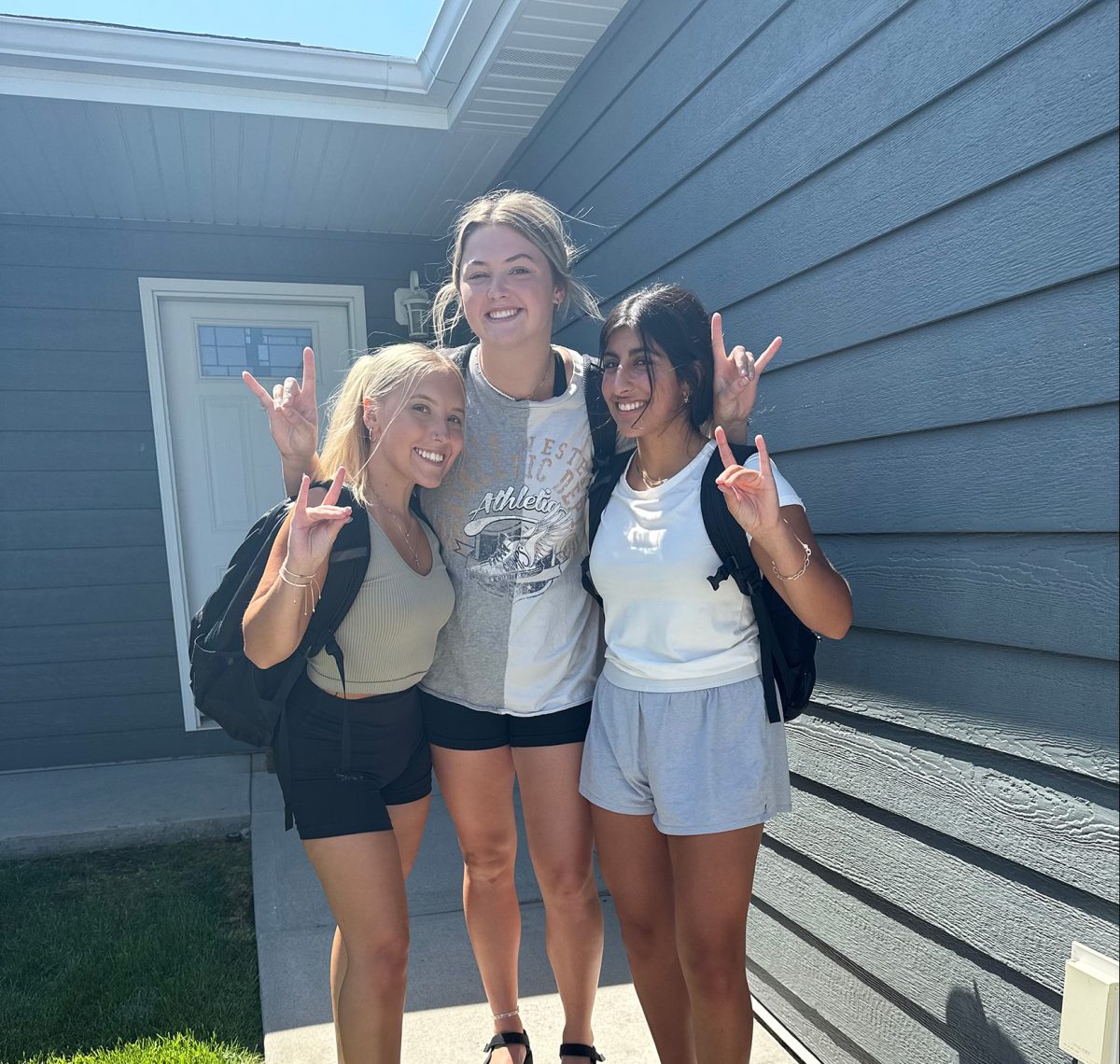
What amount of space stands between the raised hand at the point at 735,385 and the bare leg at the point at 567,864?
729mm

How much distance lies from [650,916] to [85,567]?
3.72 meters

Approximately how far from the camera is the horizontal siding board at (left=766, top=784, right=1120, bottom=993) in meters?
1.35

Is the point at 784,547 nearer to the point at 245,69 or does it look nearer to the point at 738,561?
the point at 738,561

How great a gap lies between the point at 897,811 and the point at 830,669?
329 mm

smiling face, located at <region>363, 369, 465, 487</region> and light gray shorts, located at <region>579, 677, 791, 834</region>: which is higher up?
smiling face, located at <region>363, 369, 465, 487</region>

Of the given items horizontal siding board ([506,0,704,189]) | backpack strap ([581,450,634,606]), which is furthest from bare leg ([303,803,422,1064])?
horizontal siding board ([506,0,704,189])

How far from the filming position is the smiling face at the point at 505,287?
5.99 feet

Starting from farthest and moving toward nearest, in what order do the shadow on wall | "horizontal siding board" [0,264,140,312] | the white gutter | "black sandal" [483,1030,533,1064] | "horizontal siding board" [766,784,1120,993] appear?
"horizontal siding board" [0,264,140,312]
the white gutter
"black sandal" [483,1030,533,1064]
the shadow on wall
"horizontal siding board" [766,784,1120,993]

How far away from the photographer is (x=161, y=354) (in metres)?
4.44

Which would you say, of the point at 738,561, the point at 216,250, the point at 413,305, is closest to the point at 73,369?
the point at 216,250

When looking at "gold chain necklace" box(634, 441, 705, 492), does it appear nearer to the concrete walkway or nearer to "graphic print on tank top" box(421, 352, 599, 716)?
"graphic print on tank top" box(421, 352, 599, 716)

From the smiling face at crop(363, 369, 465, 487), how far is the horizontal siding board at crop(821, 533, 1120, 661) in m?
0.84

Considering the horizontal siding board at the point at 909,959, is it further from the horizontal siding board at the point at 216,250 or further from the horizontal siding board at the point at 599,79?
the horizontal siding board at the point at 216,250

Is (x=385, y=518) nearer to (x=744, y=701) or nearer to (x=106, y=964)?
(x=744, y=701)
